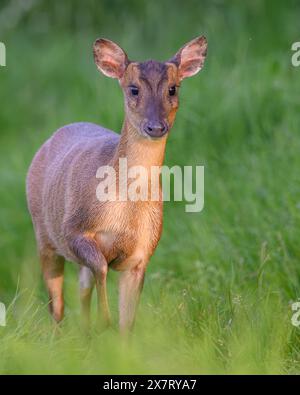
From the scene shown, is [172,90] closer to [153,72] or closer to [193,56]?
[153,72]

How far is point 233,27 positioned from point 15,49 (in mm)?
2538

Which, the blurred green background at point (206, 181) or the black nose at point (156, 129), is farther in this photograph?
the black nose at point (156, 129)

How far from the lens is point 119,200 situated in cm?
673

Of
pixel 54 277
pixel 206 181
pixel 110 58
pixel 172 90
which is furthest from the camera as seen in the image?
pixel 206 181

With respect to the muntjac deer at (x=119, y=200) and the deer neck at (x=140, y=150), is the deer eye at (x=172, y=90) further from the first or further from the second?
the deer neck at (x=140, y=150)

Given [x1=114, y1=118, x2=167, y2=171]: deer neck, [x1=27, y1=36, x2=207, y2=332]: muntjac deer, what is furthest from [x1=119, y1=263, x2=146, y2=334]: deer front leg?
[x1=114, y1=118, x2=167, y2=171]: deer neck

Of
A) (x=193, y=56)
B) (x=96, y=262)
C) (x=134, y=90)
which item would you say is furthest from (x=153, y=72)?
(x=96, y=262)

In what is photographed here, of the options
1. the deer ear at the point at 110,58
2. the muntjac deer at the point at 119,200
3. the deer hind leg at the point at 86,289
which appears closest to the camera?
the muntjac deer at the point at 119,200

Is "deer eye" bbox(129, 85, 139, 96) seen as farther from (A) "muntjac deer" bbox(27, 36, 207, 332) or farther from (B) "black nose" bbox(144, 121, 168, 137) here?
(B) "black nose" bbox(144, 121, 168, 137)

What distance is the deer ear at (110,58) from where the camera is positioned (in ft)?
23.3

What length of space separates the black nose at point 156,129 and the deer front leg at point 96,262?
663mm

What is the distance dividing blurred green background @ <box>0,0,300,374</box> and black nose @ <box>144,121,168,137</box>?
98 centimetres

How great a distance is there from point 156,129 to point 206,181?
313 centimetres

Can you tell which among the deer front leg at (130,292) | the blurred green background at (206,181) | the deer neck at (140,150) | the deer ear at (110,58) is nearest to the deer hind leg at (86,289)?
the blurred green background at (206,181)
